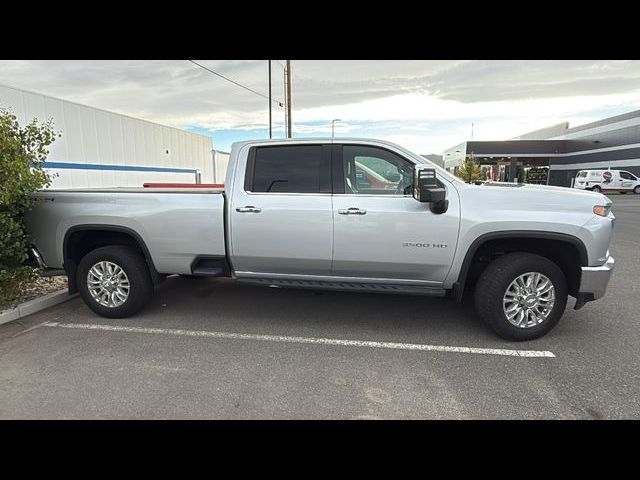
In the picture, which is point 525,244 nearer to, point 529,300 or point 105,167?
point 529,300

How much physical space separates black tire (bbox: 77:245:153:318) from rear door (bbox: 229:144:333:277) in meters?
1.13

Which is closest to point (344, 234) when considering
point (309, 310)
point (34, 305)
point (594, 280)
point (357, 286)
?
point (357, 286)

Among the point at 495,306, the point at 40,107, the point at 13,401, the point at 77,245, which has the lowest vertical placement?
the point at 13,401

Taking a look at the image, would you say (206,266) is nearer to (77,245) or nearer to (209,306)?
(209,306)

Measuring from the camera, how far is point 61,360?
Answer: 3.59 meters

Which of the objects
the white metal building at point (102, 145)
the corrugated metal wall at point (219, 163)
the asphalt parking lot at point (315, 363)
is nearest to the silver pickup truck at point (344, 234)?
the asphalt parking lot at point (315, 363)

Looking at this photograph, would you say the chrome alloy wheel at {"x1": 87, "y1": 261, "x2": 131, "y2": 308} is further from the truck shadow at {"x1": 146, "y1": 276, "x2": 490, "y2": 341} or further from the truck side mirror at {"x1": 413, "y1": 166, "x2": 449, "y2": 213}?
the truck side mirror at {"x1": 413, "y1": 166, "x2": 449, "y2": 213}

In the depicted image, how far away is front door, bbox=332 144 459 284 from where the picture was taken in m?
3.85

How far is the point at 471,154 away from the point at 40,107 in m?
41.4

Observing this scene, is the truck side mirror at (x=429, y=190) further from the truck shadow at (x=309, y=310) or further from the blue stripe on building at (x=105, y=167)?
the blue stripe on building at (x=105, y=167)

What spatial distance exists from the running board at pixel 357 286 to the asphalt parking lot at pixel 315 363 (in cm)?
48

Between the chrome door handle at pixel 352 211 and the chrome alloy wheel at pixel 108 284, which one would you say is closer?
the chrome door handle at pixel 352 211

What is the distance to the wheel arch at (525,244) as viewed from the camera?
3.67m

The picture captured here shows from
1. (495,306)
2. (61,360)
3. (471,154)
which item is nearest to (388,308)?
(495,306)
